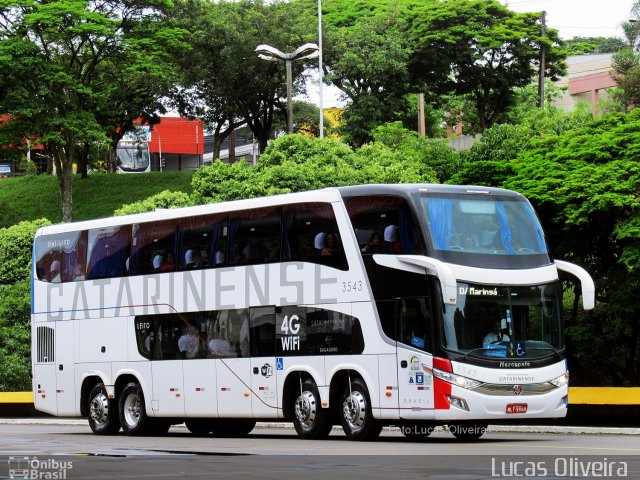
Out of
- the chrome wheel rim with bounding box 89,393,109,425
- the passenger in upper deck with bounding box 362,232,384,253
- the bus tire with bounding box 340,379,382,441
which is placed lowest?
the chrome wheel rim with bounding box 89,393,109,425

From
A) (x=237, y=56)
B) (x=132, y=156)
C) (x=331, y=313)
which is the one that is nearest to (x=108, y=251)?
(x=331, y=313)

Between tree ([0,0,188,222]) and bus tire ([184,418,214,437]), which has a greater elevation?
tree ([0,0,188,222])

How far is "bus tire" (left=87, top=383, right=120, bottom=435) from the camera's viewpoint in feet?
86.9

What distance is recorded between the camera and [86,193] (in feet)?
246

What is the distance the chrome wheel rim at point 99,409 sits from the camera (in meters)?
26.6

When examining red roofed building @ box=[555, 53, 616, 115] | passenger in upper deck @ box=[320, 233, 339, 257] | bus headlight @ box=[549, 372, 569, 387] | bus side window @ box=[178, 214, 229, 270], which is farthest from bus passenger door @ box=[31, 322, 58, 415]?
red roofed building @ box=[555, 53, 616, 115]

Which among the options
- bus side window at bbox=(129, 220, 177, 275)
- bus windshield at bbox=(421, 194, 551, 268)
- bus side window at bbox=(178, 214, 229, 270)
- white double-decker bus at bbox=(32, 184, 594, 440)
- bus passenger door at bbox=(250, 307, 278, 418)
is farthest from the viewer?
bus side window at bbox=(129, 220, 177, 275)

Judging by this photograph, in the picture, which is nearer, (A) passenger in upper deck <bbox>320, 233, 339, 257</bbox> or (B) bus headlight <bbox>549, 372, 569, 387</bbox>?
(B) bus headlight <bbox>549, 372, 569, 387</bbox>

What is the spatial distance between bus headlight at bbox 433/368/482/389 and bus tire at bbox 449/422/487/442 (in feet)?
4.81

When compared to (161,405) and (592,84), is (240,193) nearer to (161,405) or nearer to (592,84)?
(161,405)

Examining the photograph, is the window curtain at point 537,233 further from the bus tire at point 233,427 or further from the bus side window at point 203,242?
the bus tire at point 233,427

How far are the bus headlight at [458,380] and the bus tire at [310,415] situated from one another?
2636 millimetres

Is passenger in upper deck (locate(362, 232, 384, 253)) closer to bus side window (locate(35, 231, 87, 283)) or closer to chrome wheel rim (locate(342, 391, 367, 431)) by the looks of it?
chrome wheel rim (locate(342, 391, 367, 431))

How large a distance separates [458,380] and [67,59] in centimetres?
4710
